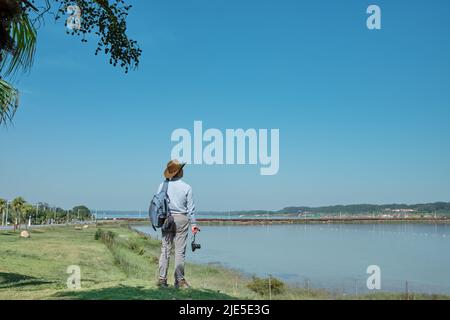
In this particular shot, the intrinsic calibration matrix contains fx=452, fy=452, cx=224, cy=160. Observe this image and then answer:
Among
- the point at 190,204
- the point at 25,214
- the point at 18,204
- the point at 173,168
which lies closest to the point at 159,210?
the point at 190,204

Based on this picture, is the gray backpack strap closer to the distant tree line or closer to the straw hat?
the straw hat

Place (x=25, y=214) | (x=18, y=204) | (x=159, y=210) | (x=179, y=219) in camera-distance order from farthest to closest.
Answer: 1. (x=25, y=214)
2. (x=18, y=204)
3. (x=179, y=219)
4. (x=159, y=210)

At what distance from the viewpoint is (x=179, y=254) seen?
7.39m

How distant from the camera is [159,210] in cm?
731

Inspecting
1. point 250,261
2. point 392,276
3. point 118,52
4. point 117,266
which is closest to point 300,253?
point 250,261

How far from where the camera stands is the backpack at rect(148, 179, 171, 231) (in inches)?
287

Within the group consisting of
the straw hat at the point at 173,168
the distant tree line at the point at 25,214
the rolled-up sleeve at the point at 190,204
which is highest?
the straw hat at the point at 173,168

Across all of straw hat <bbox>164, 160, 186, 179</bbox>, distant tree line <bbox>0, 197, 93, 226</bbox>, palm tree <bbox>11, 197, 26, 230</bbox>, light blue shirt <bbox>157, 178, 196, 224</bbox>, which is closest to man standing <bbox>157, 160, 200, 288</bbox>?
light blue shirt <bbox>157, 178, 196, 224</bbox>

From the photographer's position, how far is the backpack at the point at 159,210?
730cm

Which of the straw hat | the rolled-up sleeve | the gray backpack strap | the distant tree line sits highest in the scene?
the straw hat

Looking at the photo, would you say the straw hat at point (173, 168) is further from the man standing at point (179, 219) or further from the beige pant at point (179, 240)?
the beige pant at point (179, 240)

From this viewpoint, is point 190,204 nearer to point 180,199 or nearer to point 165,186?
point 180,199

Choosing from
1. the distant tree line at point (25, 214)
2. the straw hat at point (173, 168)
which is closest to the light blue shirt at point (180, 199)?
the straw hat at point (173, 168)
